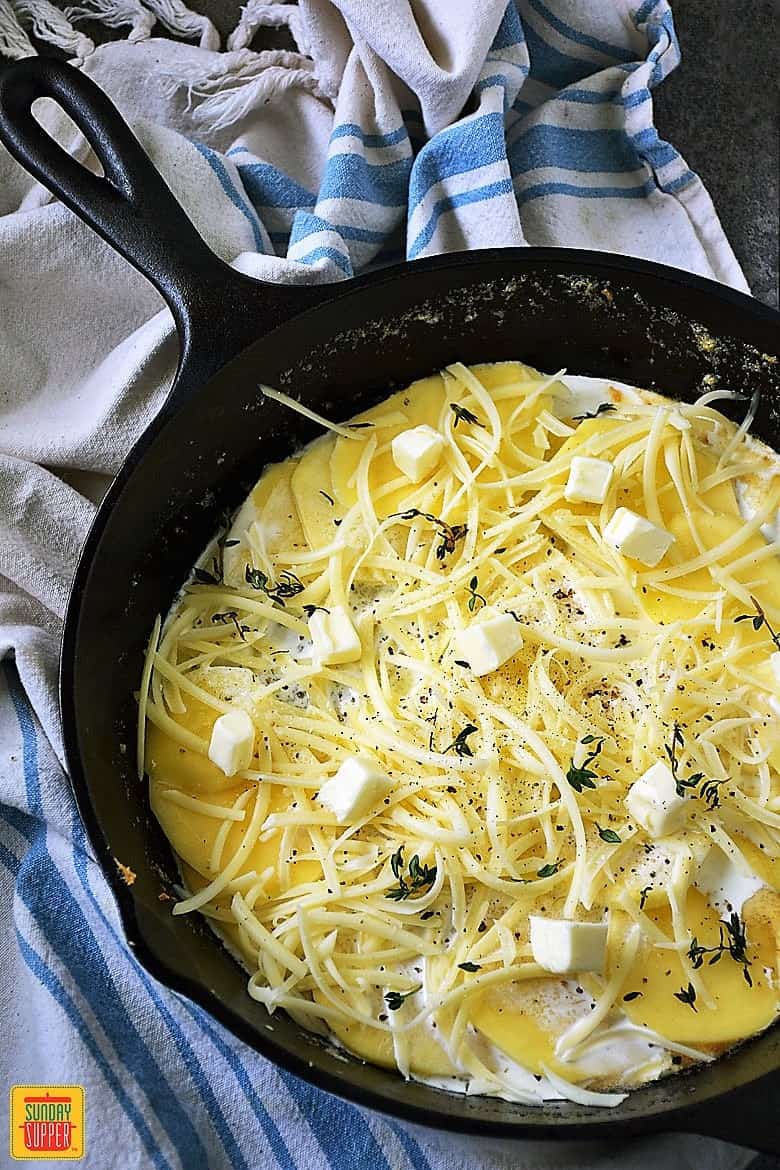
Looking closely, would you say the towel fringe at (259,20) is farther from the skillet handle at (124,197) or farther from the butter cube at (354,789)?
the butter cube at (354,789)

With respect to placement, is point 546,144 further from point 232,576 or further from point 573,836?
point 573,836

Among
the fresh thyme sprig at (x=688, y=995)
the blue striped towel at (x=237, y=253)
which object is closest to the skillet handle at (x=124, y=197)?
the blue striped towel at (x=237, y=253)

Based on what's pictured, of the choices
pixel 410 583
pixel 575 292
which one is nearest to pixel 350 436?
pixel 410 583

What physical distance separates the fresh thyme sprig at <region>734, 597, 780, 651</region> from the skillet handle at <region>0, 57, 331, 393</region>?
1.21 meters

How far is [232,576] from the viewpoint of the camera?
2.43m

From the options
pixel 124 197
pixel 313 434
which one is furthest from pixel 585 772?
pixel 124 197

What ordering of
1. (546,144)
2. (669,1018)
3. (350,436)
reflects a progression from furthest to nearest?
(546,144) → (350,436) → (669,1018)

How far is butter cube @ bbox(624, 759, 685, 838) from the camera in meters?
2.05

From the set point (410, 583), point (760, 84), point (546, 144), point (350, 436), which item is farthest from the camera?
point (760, 84)

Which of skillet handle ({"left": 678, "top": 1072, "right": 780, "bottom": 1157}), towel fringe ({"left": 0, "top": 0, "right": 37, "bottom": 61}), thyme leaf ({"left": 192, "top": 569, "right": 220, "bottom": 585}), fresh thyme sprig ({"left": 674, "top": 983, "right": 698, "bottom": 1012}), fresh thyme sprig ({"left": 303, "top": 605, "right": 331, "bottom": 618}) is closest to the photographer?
skillet handle ({"left": 678, "top": 1072, "right": 780, "bottom": 1157})

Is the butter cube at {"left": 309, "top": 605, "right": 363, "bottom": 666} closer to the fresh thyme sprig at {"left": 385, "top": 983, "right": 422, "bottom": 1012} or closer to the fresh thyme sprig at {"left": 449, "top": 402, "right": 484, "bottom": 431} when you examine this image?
the fresh thyme sprig at {"left": 449, "top": 402, "right": 484, "bottom": 431}

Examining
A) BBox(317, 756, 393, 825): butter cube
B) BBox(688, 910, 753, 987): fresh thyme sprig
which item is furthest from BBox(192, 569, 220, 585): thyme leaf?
BBox(688, 910, 753, 987): fresh thyme sprig

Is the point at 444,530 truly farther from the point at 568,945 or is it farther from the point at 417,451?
the point at 568,945

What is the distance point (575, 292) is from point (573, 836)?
1.19 metres
